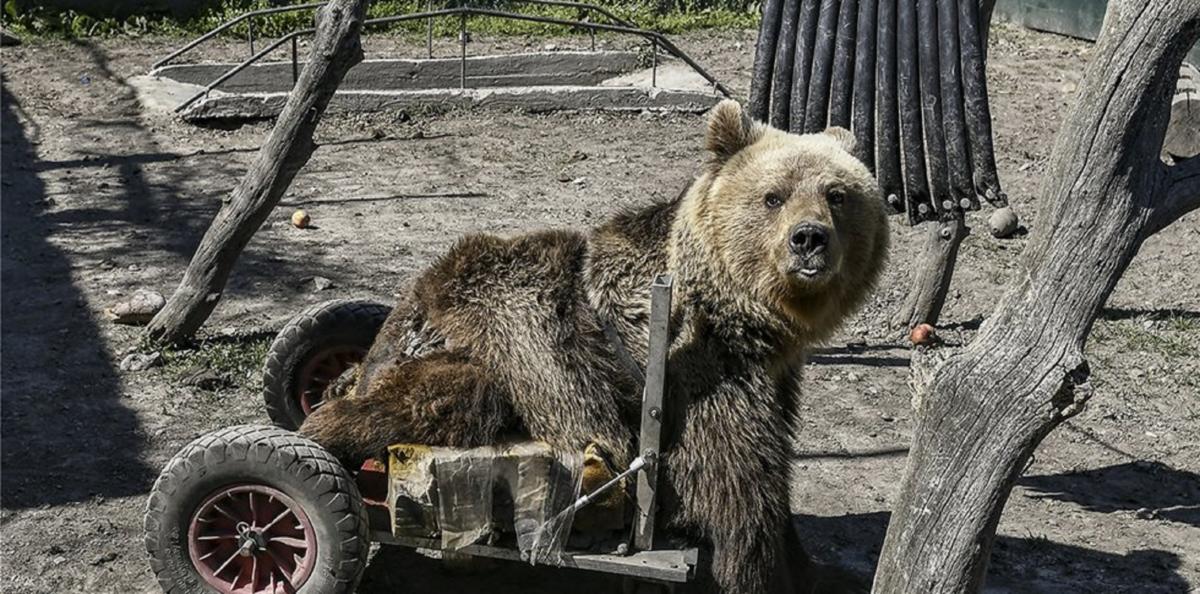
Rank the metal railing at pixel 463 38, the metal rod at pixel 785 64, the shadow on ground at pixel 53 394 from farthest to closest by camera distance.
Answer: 1. the metal railing at pixel 463 38
2. the metal rod at pixel 785 64
3. the shadow on ground at pixel 53 394

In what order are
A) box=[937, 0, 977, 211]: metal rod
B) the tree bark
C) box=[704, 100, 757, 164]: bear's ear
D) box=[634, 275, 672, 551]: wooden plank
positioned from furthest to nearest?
1. the tree bark
2. box=[937, 0, 977, 211]: metal rod
3. box=[704, 100, 757, 164]: bear's ear
4. box=[634, 275, 672, 551]: wooden plank

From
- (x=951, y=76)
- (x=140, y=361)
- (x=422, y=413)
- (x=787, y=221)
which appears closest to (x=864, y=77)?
(x=951, y=76)

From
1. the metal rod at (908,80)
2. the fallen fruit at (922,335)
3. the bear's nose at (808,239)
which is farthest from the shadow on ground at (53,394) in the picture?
the fallen fruit at (922,335)

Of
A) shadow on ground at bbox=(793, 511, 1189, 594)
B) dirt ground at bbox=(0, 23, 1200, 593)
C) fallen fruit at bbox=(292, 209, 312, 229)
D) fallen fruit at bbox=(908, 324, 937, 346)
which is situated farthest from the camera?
fallen fruit at bbox=(292, 209, 312, 229)

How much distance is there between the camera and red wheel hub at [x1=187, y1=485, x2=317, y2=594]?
4.85m

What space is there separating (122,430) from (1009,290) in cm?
433

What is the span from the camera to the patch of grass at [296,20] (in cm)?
1508

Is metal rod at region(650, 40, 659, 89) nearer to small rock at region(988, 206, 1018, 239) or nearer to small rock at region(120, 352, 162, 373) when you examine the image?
small rock at region(988, 206, 1018, 239)

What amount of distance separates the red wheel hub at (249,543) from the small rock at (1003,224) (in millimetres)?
6619

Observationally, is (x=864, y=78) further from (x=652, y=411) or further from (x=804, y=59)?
(x=652, y=411)

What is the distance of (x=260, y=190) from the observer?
7.69m

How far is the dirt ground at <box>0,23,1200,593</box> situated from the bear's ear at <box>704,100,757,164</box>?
3.35 ft

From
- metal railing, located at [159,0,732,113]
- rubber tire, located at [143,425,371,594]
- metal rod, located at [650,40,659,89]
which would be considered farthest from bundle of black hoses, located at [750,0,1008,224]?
metal rod, located at [650,40,659,89]

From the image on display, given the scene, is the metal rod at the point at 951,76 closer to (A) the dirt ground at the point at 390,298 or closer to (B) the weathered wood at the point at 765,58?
(B) the weathered wood at the point at 765,58
